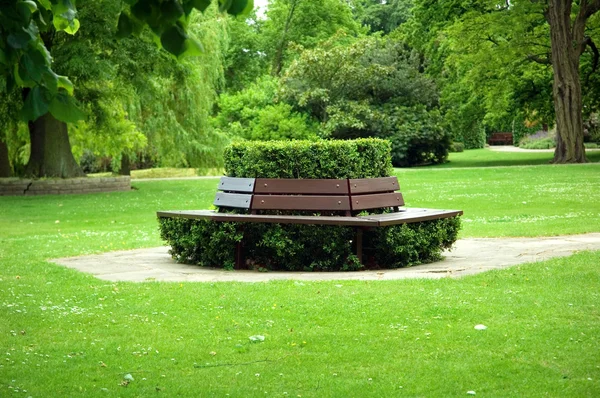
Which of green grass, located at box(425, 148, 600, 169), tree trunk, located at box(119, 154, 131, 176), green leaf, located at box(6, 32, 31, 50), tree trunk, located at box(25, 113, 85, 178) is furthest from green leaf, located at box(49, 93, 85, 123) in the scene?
green grass, located at box(425, 148, 600, 169)

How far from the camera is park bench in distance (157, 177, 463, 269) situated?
1018 centimetres

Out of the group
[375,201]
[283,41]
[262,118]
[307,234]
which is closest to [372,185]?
[375,201]

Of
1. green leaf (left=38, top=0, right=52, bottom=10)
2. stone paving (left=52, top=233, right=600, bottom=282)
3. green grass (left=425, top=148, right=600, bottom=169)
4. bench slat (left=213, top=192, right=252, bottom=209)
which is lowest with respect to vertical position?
green grass (left=425, top=148, right=600, bottom=169)

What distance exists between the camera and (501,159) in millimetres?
44875

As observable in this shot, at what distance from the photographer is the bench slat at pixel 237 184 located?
10766 millimetres

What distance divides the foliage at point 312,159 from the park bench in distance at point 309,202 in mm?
152

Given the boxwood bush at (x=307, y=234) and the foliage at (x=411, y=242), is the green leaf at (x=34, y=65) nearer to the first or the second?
the boxwood bush at (x=307, y=234)

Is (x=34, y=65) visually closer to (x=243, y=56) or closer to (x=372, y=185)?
(x=372, y=185)

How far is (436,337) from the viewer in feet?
21.0

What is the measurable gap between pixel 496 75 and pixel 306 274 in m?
31.8

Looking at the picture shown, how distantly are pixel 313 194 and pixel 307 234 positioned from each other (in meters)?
0.58

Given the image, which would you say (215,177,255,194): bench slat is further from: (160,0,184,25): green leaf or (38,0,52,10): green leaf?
(160,0,184,25): green leaf

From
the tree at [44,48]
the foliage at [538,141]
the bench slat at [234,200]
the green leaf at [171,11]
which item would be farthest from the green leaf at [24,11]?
the foliage at [538,141]

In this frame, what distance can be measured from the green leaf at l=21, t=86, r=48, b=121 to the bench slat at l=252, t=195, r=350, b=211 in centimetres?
686
